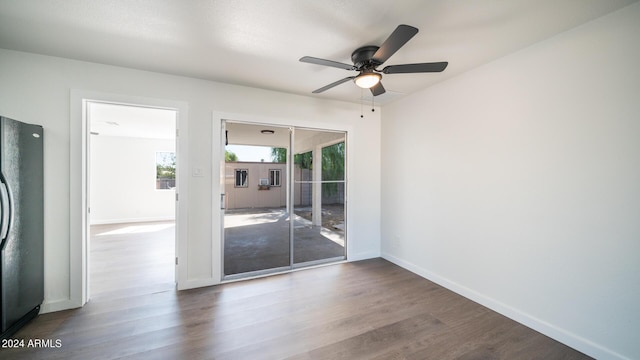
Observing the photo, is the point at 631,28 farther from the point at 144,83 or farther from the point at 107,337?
the point at 107,337

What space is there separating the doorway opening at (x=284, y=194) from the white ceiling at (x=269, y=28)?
43.5 inches

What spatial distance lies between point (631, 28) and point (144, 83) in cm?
435

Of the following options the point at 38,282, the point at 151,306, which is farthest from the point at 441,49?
the point at 38,282

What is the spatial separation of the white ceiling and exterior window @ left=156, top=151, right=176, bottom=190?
18.4 ft

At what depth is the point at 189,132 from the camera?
115 inches

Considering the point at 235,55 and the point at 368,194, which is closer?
the point at 235,55

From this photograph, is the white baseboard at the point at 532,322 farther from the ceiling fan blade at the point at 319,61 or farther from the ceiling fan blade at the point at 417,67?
the ceiling fan blade at the point at 319,61

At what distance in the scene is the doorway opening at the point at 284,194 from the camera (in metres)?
3.43

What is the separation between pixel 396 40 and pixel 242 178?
9.79 ft

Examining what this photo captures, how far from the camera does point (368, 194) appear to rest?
13.2 ft

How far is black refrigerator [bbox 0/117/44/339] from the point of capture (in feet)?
6.31

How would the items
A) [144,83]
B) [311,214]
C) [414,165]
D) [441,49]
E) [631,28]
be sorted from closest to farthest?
[631,28] → [441,49] → [144,83] → [414,165] → [311,214]

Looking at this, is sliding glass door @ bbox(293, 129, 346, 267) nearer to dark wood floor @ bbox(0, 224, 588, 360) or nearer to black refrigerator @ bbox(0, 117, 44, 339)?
dark wood floor @ bbox(0, 224, 588, 360)

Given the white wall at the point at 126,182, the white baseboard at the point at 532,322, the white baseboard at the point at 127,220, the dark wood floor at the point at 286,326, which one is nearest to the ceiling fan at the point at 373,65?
the dark wood floor at the point at 286,326
